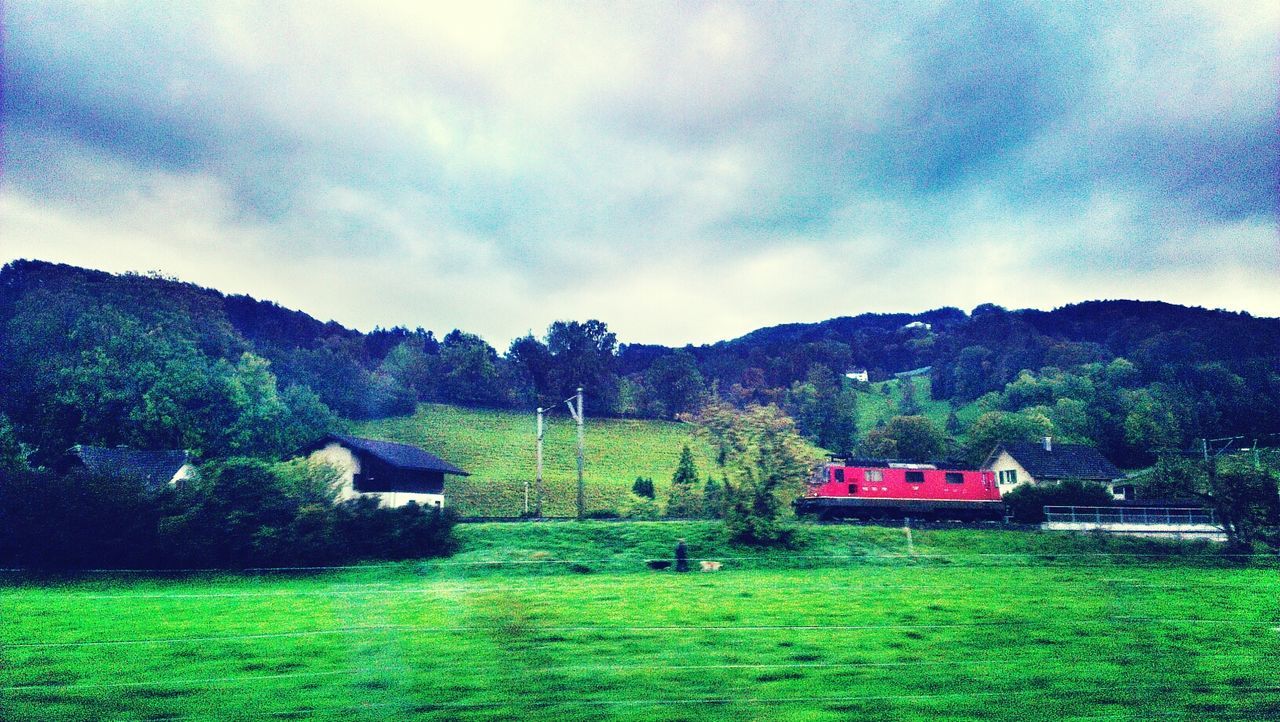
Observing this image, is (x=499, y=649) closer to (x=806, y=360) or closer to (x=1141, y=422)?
(x=1141, y=422)

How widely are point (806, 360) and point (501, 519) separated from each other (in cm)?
6668

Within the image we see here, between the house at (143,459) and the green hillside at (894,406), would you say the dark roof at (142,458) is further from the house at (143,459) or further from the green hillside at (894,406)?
the green hillside at (894,406)

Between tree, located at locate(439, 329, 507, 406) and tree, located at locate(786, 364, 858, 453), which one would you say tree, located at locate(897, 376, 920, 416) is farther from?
tree, located at locate(439, 329, 507, 406)

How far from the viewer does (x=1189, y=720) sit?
5.58 m

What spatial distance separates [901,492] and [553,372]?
121 feet

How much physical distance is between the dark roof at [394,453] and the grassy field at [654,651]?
18049 millimetres

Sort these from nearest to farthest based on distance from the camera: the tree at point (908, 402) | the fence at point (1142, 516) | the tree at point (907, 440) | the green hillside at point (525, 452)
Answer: the fence at point (1142, 516) → the green hillside at point (525, 452) → the tree at point (907, 440) → the tree at point (908, 402)

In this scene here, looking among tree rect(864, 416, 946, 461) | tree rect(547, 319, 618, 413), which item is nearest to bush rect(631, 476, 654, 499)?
tree rect(547, 319, 618, 413)

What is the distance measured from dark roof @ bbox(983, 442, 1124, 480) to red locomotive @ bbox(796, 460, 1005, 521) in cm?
1998

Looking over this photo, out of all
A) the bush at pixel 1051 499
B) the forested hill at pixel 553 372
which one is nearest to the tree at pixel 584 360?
the forested hill at pixel 553 372

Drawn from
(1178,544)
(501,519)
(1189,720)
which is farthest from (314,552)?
(1178,544)

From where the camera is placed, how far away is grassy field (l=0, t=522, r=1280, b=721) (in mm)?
5957

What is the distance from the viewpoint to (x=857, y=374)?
→ 379 feet

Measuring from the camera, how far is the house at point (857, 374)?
10880 centimetres
